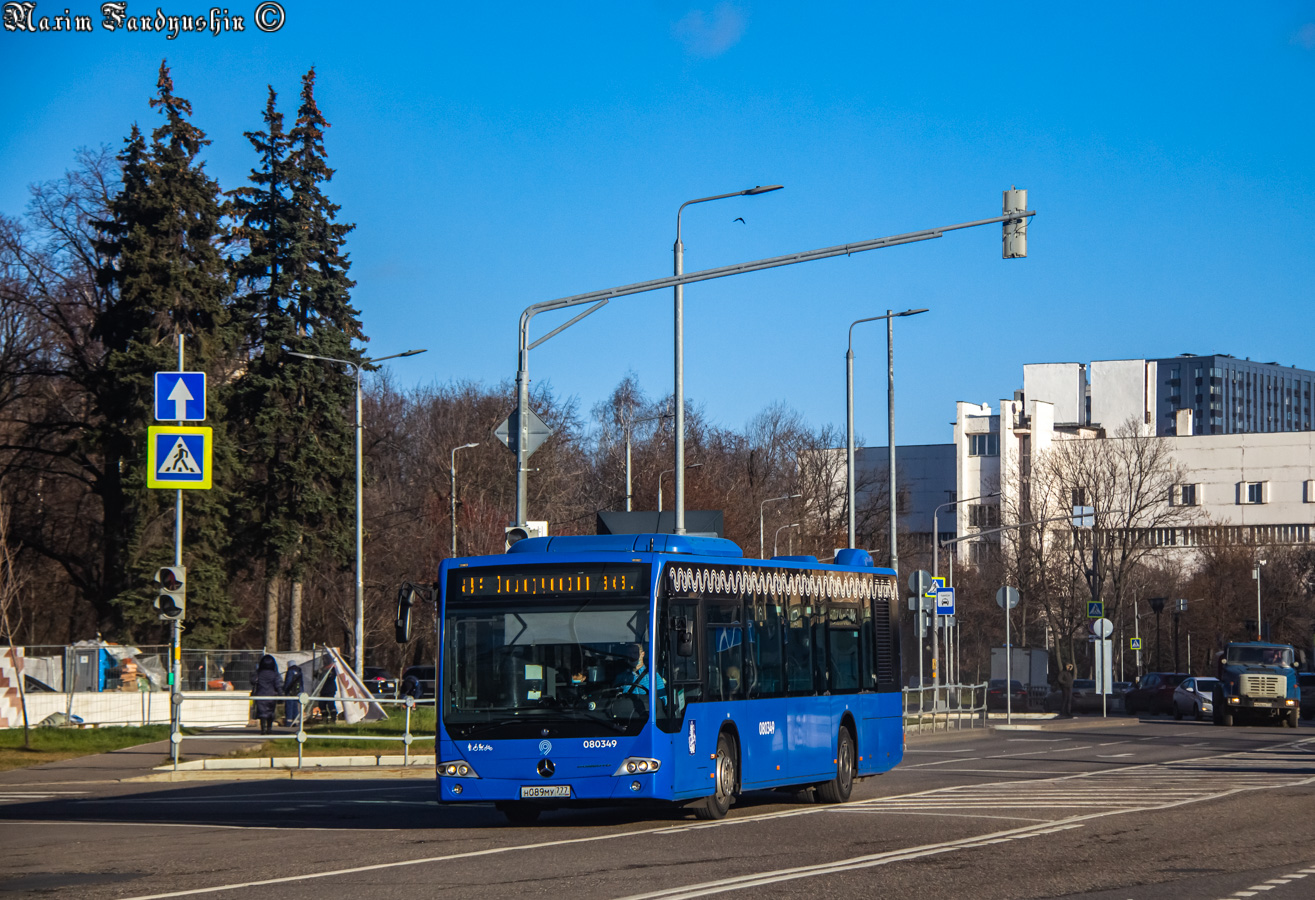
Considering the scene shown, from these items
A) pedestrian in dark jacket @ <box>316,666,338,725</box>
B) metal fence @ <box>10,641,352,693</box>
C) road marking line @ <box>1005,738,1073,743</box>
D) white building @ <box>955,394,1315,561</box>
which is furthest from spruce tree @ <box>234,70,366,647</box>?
white building @ <box>955,394,1315,561</box>

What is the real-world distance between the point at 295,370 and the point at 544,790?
141 feet

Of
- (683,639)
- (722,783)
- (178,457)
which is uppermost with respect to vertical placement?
(178,457)

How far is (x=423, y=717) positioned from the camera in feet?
138

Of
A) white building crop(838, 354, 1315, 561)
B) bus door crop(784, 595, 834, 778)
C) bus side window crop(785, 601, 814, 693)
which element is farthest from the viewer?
white building crop(838, 354, 1315, 561)

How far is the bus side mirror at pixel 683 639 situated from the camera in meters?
16.6

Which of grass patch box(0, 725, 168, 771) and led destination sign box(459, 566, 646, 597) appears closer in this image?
led destination sign box(459, 566, 646, 597)

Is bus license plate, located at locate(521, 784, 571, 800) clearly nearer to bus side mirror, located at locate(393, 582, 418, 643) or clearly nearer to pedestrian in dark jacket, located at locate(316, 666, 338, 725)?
bus side mirror, located at locate(393, 582, 418, 643)

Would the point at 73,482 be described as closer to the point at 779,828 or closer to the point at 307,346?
the point at 307,346

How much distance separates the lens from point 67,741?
33.5 metres

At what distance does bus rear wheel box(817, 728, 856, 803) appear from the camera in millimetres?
20234

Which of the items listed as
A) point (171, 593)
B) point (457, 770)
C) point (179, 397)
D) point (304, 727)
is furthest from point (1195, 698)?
point (457, 770)

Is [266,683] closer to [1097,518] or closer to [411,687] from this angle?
[411,687]

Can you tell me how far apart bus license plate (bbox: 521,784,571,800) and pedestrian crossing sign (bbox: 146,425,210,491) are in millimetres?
10214

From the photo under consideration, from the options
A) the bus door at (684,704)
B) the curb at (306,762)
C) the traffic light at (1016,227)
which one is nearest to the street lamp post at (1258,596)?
the curb at (306,762)
